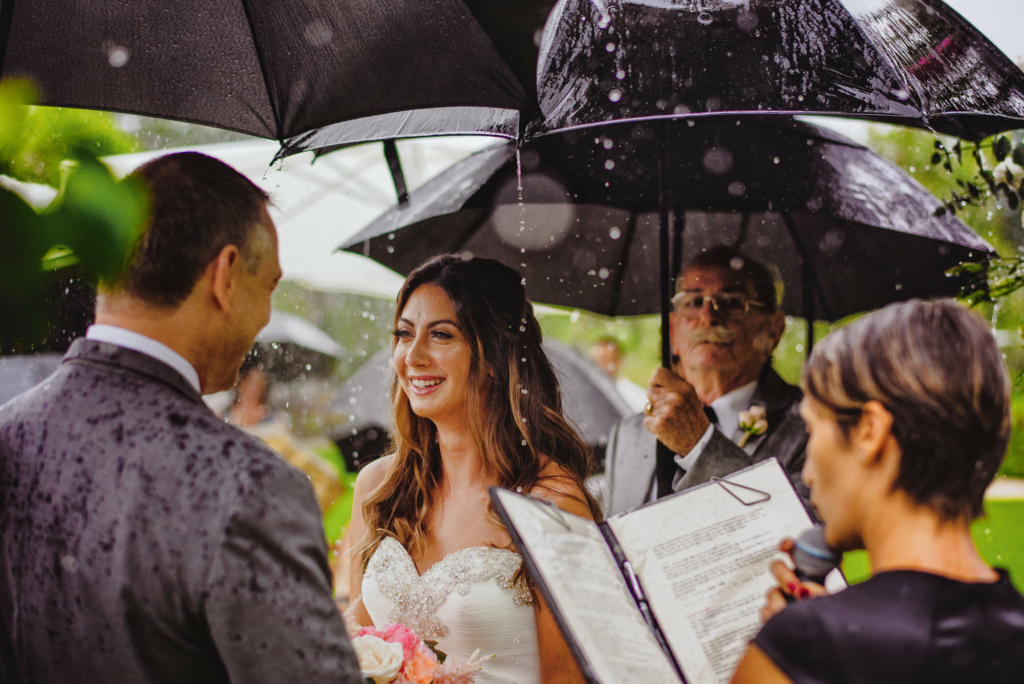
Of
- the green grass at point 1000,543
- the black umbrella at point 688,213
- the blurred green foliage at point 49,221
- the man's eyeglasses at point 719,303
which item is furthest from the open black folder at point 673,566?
the green grass at point 1000,543

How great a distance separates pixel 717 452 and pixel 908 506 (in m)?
1.88

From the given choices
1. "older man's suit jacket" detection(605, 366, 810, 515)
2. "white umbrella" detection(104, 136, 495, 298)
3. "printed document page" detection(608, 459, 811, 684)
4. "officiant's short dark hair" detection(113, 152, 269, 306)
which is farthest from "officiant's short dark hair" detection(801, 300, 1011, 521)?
"white umbrella" detection(104, 136, 495, 298)

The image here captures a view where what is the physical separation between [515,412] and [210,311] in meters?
1.66

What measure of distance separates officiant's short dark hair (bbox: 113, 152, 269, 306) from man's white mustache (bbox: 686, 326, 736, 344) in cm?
281

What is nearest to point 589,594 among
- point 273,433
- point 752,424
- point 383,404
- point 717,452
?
point 717,452

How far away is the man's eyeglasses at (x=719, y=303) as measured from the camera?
371cm

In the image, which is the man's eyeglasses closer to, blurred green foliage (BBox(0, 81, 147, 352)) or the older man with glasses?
the older man with glasses

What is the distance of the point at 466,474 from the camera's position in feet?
9.62

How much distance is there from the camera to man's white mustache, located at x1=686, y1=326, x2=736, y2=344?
3.77m

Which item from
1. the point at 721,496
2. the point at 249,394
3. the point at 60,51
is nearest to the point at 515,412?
the point at 721,496

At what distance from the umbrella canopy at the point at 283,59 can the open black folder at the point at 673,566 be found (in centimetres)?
106

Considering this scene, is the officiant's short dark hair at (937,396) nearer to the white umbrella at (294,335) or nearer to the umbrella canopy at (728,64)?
the umbrella canopy at (728,64)

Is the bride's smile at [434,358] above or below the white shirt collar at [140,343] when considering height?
below

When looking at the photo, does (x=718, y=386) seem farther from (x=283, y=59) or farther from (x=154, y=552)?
(x=154, y=552)
